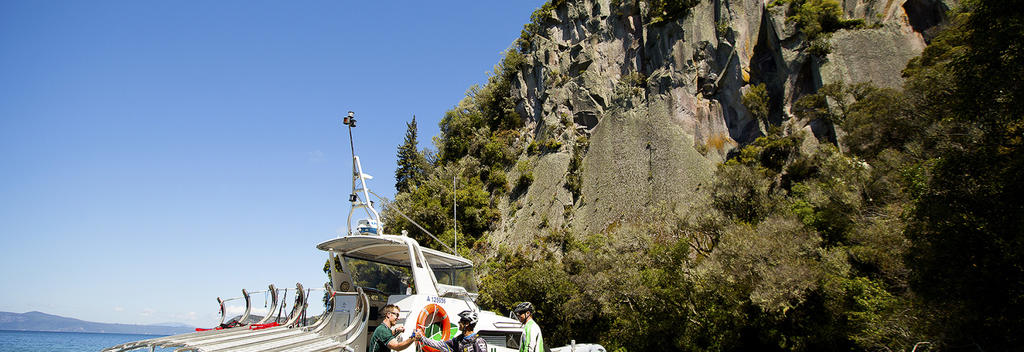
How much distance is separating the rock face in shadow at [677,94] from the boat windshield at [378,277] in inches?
1043

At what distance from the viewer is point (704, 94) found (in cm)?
4428

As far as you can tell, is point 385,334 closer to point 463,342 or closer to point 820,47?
point 463,342

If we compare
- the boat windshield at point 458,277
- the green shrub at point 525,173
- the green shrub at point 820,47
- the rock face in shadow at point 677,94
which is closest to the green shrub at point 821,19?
the rock face in shadow at point 677,94

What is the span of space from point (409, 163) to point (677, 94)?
112 ft

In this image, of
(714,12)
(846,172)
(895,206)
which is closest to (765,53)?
(714,12)

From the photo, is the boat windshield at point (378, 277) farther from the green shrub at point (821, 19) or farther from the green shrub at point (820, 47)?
the green shrub at point (821, 19)

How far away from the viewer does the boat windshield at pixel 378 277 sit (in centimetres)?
1073

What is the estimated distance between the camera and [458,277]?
11.7 meters

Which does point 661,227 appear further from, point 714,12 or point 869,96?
point 714,12

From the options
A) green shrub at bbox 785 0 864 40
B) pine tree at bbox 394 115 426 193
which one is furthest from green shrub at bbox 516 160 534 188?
green shrub at bbox 785 0 864 40

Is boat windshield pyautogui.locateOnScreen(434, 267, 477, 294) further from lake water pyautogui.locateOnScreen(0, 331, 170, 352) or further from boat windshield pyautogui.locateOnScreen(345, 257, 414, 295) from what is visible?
lake water pyautogui.locateOnScreen(0, 331, 170, 352)

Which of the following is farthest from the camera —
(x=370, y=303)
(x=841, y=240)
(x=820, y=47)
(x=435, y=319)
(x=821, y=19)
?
(x=821, y=19)

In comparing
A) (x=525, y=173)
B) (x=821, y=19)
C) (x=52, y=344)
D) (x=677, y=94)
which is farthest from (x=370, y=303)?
(x=52, y=344)

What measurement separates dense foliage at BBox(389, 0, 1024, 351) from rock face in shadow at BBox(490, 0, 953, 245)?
1778 millimetres
